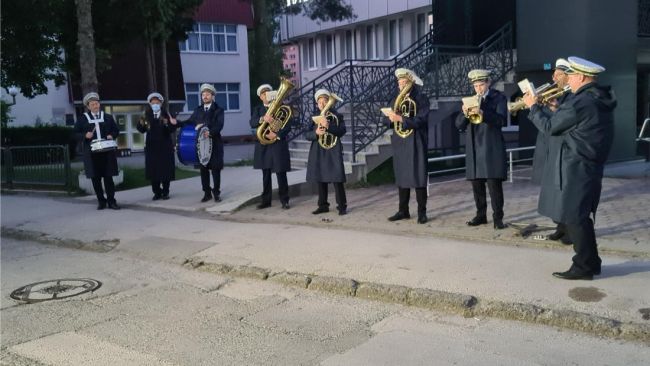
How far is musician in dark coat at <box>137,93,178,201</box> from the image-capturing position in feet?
38.9

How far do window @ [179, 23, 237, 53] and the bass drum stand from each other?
28431mm

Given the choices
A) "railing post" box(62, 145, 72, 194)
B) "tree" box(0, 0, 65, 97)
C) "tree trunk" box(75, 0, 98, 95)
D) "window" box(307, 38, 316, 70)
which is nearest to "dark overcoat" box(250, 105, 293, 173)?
"railing post" box(62, 145, 72, 194)

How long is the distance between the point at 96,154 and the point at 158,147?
1123 millimetres

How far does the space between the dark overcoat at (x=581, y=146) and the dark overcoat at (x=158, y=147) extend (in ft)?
25.8

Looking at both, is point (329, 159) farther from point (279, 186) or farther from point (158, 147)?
point (158, 147)

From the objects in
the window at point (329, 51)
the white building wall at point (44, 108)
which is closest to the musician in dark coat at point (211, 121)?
the window at point (329, 51)

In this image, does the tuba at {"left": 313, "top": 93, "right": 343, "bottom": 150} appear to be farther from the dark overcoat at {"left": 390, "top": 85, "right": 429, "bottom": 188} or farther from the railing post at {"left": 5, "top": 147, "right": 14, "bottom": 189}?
the railing post at {"left": 5, "top": 147, "right": 14, "bottom": 189}

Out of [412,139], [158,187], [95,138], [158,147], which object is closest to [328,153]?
[412,139]

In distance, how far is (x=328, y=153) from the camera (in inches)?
384

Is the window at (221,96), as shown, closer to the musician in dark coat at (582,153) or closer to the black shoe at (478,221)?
the black shoe at (478,221)

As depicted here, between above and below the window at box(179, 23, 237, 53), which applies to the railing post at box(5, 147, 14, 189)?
below

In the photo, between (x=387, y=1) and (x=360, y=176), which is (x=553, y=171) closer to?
(x=360, y=176)

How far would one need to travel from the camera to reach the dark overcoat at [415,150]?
875cm

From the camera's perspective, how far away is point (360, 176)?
1274cm
